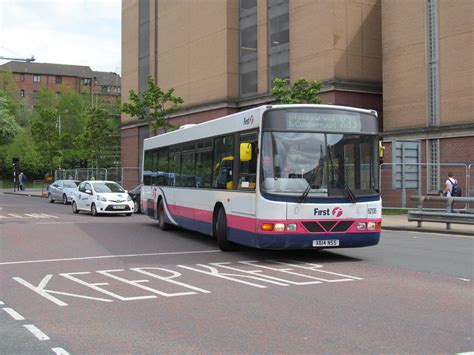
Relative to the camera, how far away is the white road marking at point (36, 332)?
5.86 meters

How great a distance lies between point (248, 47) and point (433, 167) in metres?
17.3

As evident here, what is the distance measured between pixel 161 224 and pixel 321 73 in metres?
17.8

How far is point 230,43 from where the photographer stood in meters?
40.4

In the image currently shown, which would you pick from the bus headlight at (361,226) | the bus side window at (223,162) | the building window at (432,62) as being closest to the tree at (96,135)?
the building window at (432,62)

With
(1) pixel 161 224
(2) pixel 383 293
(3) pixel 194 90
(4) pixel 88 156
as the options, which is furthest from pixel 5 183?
(2) pixel 383 293

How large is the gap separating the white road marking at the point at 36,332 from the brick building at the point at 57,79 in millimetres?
120203

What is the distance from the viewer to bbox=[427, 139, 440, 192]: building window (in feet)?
88.7

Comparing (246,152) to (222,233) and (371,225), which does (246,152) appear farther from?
(371,225)

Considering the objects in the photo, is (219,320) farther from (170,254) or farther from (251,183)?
(170,254)

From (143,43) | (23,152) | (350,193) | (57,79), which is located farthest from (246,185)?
(57,79)

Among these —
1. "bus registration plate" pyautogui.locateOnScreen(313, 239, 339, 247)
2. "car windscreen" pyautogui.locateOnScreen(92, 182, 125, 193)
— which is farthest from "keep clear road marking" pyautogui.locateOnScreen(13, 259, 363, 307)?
"car windscreen" pyautogui.locateOnScreen(92, 182, 125, 193)

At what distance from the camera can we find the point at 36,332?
19.9ft

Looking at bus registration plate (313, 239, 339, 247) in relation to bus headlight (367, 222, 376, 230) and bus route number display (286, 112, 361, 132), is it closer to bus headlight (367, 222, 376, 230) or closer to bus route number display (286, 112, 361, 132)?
bus headlight (367, 222, 376, 230)

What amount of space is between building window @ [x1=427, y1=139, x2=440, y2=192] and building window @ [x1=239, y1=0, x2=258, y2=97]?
14285mm
